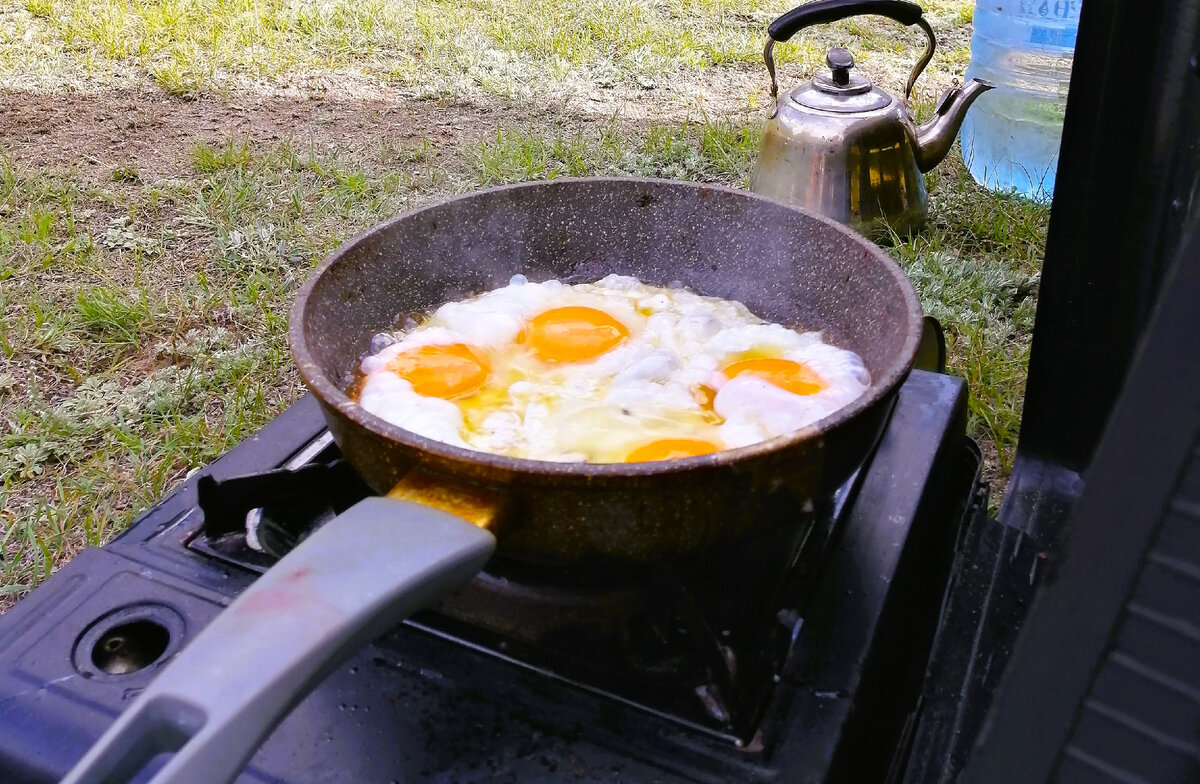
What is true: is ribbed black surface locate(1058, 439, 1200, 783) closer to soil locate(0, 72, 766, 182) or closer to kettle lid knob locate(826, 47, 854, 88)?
kettle lid knob locate(826, 47, 854, 88)

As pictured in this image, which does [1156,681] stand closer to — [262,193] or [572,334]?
[572,334]

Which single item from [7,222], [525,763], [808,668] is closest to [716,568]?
[808,668]

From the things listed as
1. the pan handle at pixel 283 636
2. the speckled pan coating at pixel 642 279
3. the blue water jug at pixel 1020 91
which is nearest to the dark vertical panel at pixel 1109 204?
the speckled pan coating at pixel 642 279

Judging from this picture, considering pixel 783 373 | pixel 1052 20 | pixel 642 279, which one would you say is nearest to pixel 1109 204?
pixel 783 373

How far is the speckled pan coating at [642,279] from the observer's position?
0.96m

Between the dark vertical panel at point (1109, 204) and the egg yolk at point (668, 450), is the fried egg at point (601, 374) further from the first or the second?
the dark vertical panel at point (1109, 204)

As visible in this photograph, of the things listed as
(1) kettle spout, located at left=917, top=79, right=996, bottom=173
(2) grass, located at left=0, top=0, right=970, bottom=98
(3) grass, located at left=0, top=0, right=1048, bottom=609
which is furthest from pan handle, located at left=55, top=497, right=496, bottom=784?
(2) grass, located at left=0, top=0, right=970, bottom=98

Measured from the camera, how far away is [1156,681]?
598 millimetres

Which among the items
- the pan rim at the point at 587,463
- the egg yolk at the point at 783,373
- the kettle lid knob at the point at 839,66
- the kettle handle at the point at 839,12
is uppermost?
the pan rim at the point at 587,463

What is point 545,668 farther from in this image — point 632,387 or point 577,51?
point 577,51

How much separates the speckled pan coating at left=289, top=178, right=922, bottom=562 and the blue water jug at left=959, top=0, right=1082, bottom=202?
8.68 ft

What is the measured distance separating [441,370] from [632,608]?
0.51m

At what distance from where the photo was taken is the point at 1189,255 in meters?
0.52

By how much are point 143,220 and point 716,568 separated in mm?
2995
